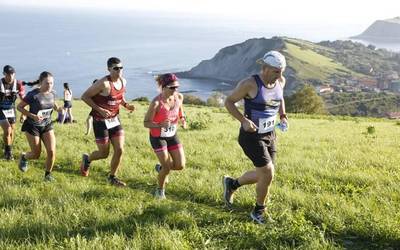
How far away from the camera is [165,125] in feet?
24.4

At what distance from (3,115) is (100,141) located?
3.73 meters

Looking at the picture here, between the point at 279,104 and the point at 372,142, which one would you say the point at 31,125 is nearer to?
the point at 279,104

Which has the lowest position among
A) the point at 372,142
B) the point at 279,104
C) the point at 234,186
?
the point at 372,142

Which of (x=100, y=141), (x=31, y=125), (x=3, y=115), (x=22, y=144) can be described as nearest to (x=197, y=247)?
(x=100, y=141)

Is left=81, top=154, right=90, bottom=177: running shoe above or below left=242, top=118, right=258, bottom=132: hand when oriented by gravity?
below

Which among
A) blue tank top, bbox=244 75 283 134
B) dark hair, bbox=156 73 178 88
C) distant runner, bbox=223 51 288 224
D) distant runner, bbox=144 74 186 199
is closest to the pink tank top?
distant runner, bbox=144 74 186 199

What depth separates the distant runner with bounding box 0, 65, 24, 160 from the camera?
1072 cm

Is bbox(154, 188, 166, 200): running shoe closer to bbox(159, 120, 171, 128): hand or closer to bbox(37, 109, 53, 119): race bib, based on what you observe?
bbox(159, 120, 171, 128): hand

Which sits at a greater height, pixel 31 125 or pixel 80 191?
pixel 31 125

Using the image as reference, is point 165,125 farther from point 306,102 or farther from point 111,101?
point 306,102

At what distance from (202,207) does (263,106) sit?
1920mm

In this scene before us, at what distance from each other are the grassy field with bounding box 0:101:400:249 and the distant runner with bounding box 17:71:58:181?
1.85 ft

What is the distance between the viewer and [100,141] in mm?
8648

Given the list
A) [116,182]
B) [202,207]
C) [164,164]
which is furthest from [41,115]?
[202,207]
